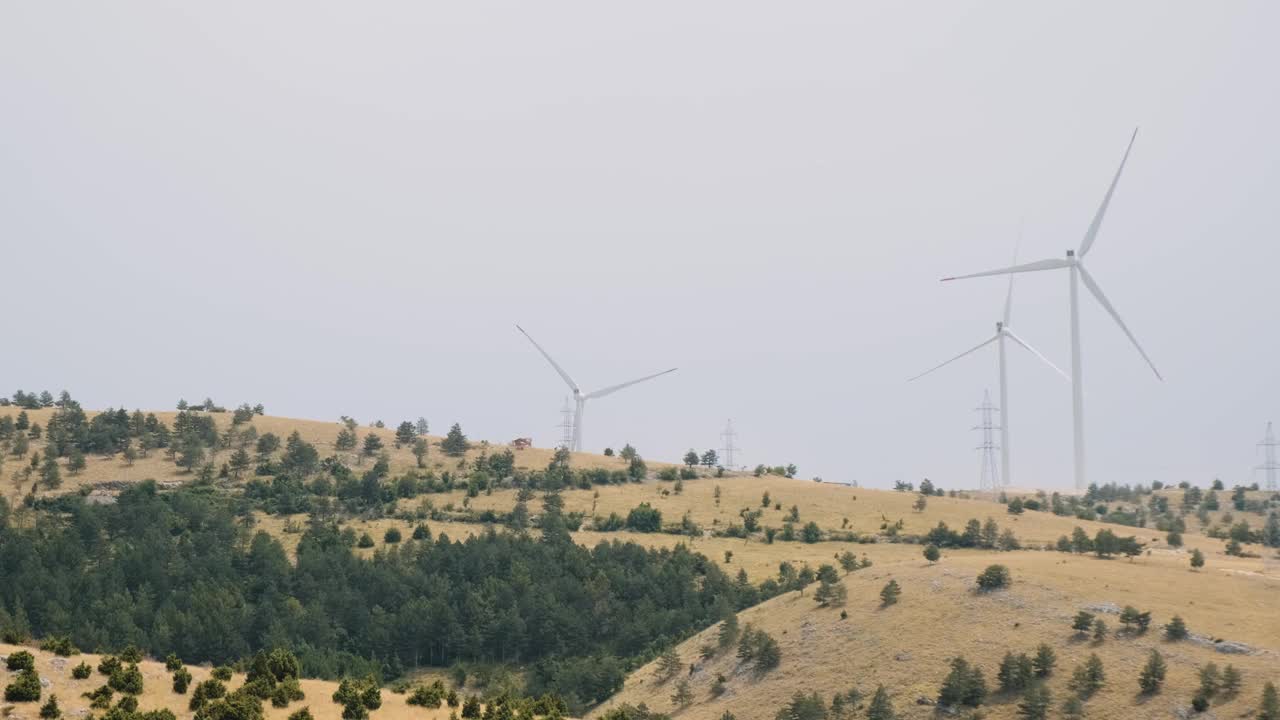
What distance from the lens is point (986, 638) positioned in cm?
11462

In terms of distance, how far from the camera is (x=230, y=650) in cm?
14200

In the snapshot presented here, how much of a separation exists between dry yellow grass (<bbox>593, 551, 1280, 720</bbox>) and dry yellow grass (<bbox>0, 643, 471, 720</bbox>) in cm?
3886

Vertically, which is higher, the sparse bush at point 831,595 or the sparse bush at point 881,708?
the sparse bush at point 831,595

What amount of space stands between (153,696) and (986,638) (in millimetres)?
68810

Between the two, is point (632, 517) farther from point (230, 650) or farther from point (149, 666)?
point (149, 666)

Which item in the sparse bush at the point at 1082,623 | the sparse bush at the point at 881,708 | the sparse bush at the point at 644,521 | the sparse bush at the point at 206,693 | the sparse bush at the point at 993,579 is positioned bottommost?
the sparse bush at the point at 881,708

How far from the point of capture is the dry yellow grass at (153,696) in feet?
236

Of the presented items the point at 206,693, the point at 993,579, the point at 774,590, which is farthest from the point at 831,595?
the point at 206,693

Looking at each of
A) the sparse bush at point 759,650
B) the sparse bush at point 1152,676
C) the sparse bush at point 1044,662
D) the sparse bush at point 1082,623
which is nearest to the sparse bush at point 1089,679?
the sparse bush at point 1044,662

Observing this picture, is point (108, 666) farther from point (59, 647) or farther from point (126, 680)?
point (59, 647)

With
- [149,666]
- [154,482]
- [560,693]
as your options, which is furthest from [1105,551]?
[154,482]

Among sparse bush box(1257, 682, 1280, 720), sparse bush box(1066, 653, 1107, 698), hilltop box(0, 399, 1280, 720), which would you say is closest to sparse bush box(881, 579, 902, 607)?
hilltop box(0, 399, 1280, 720)

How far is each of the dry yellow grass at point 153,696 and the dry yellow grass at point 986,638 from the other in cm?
3886

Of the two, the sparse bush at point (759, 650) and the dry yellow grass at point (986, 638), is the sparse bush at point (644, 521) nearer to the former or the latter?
the dry yellow grass at point (986, 638)
